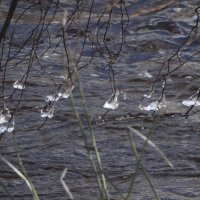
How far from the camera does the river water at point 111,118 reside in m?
5.03

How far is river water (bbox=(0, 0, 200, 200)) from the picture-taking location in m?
5.03

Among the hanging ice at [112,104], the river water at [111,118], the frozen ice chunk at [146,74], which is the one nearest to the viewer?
the river water at [111,118]

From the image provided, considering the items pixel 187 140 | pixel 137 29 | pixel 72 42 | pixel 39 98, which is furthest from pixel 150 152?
pixel 137 29

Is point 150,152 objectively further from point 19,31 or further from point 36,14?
point 36,14

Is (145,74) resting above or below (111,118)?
below

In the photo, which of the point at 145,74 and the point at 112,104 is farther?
the point at 145,74

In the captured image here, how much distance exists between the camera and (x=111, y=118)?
654cm

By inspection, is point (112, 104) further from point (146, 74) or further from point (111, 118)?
point (146, 74)

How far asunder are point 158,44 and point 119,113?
7.29 feet

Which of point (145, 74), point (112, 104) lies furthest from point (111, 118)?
point (145, 74)

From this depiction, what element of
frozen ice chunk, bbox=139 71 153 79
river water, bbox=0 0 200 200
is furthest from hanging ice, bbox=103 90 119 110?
frozen ice chunk, bbox=139 71 153 79

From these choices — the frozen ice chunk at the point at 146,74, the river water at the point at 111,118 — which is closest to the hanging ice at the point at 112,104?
the river water at the point at 111,118

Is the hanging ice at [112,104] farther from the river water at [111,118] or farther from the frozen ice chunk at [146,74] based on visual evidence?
the frozen ice chunk at [146,74]

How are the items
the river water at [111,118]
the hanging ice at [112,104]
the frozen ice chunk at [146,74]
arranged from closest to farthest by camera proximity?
the river water at [111,118]
the hanging ice at [112,104]
the frozen ice chunk at [146,74]
